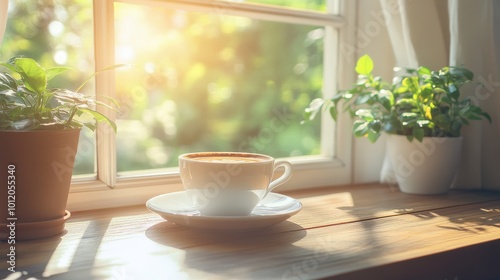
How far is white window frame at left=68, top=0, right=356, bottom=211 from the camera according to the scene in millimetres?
1024

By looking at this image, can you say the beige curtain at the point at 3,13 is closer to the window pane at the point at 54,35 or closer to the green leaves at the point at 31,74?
the green leaves at the point at 31,74

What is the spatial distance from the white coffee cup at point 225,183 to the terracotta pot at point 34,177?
18 centimetres

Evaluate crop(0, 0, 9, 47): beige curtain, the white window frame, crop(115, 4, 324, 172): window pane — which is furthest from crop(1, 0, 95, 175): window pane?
crop(0, 0, 9, 47): beige curtain

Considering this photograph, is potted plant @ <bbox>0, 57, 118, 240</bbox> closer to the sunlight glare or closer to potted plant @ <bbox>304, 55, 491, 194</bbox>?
the sunlight glare

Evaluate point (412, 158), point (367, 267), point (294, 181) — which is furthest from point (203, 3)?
point (367, 267)

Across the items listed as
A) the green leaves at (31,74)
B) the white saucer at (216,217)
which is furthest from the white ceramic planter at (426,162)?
the green leaves at (31,74)

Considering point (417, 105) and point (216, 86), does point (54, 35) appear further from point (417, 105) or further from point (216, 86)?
point (417, 105)

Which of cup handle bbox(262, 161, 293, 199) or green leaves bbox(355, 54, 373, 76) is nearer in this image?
cup handle bbox(262, 161, 293, 199)

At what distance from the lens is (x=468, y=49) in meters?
1.21

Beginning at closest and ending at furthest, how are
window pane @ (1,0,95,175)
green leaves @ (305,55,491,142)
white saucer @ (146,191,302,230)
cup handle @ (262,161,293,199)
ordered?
white saucer @ (146,191,302,230)
cup handle @ (262,161,293,199)
green leaves @ (305,55,491,142)
window pane @ (1,0,95,175)

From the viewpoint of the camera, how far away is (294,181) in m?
1.29

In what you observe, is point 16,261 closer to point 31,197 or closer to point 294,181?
point 31,197

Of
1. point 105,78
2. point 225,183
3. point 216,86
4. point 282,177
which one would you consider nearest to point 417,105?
point 282,177

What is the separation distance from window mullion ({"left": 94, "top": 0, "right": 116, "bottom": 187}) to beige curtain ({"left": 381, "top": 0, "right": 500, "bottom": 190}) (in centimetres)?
66
